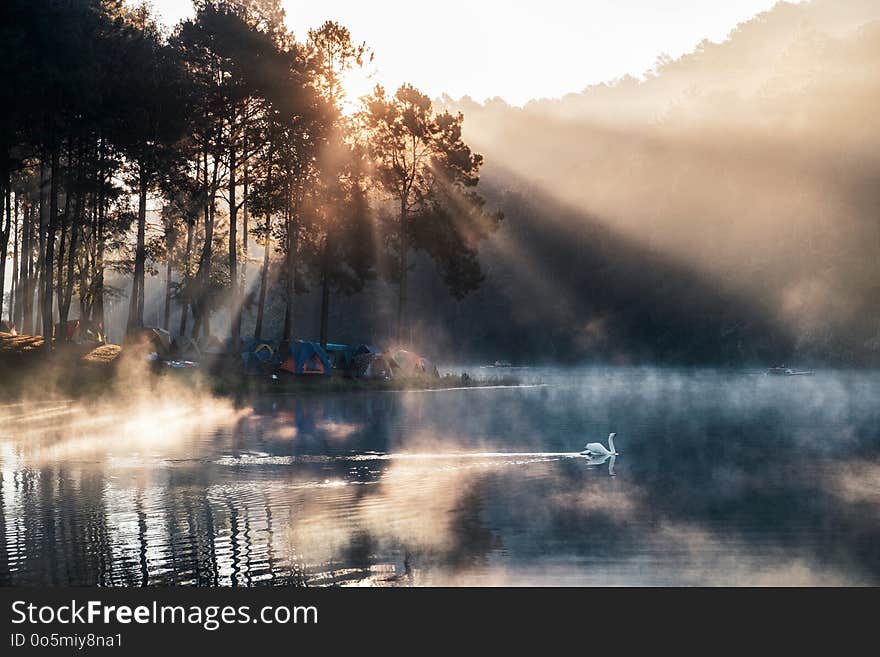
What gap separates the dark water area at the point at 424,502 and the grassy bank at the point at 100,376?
6.92m

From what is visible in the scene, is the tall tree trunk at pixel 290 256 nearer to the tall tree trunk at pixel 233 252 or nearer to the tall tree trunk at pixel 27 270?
the tall tree trunk at pixel 233 252

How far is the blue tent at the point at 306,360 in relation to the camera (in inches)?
2530

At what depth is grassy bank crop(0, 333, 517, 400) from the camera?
46375 millimetres

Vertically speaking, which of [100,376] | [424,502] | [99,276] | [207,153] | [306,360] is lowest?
[424,502]

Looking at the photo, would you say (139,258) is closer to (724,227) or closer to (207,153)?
Answer: (207,153)

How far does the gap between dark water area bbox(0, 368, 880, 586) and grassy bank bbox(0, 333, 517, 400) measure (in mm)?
6918

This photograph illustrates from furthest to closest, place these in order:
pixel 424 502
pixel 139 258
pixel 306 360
A: 1. pixel 306 360
2. pixel 139 258
3. pixel 424 502

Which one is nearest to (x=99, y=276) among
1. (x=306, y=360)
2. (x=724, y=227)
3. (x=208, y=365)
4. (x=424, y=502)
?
(x=208, y=365)

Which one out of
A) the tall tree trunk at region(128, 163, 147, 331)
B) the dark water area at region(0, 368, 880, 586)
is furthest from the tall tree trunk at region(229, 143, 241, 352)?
the dark water area at region(0, 368, 880, 586)

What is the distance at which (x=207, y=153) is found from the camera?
5909 centimetres

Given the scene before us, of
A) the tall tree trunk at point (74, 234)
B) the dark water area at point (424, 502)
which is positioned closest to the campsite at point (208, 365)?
the tall tree trunk at point (74, 234)

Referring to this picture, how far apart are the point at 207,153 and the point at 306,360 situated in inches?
540

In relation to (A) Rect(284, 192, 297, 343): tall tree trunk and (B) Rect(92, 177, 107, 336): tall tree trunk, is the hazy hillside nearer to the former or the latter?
(A) Rect(284, 192, 297, 343): tall tree trunk

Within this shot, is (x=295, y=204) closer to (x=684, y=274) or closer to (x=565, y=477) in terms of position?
(x=565, y=477)
